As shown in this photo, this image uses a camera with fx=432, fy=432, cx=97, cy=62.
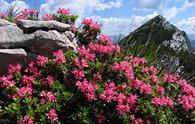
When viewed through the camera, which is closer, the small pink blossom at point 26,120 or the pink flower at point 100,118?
the small pink blossom at point 26,120

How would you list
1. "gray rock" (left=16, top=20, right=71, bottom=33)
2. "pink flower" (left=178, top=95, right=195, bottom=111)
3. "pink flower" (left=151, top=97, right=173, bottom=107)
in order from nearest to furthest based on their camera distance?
"pink flower" (left=151, top=97, right=173, bottom=107) < "pink flower" (left=178, top=95, right=195, bottom=111) < "gray rock" (left=16, top=20, right=71, bottom=33)

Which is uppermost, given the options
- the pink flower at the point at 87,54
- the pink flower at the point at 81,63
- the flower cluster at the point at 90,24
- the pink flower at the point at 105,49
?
the flower cluster at the point at 90,24

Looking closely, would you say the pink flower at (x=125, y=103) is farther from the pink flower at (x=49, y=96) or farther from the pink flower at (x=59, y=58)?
the pink flower at (x=59, y=58)

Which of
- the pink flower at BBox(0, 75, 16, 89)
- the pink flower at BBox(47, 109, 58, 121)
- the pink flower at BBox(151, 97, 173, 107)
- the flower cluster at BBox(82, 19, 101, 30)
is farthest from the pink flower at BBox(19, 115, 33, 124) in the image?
the flower cluster at BBox(82, 19, 101, 30)

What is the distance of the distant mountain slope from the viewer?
50.4ft

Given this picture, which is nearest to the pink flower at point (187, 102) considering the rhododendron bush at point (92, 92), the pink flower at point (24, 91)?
the rhododendron bush at point (92, 92)

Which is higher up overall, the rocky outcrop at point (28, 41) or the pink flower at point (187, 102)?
the rocky outcrop at point (28, 41)

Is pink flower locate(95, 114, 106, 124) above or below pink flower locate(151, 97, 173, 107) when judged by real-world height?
below

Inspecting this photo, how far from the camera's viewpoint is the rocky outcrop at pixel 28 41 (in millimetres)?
8492

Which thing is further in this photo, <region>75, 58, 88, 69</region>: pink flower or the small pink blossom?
<region>75, 58, 88, 69</region>: pink flower

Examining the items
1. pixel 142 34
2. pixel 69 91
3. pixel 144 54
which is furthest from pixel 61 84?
pixel 142 34

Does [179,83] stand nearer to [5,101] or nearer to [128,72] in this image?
[128,72]

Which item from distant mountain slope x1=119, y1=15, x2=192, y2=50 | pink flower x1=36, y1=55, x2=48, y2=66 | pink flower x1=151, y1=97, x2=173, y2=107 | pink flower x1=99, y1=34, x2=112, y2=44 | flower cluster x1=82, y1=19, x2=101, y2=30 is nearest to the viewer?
pink flower x1=151, y1=97, x2=173, y2=107

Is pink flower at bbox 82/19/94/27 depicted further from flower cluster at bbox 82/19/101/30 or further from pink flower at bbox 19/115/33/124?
pink flower at bbox 19/115/33/124
